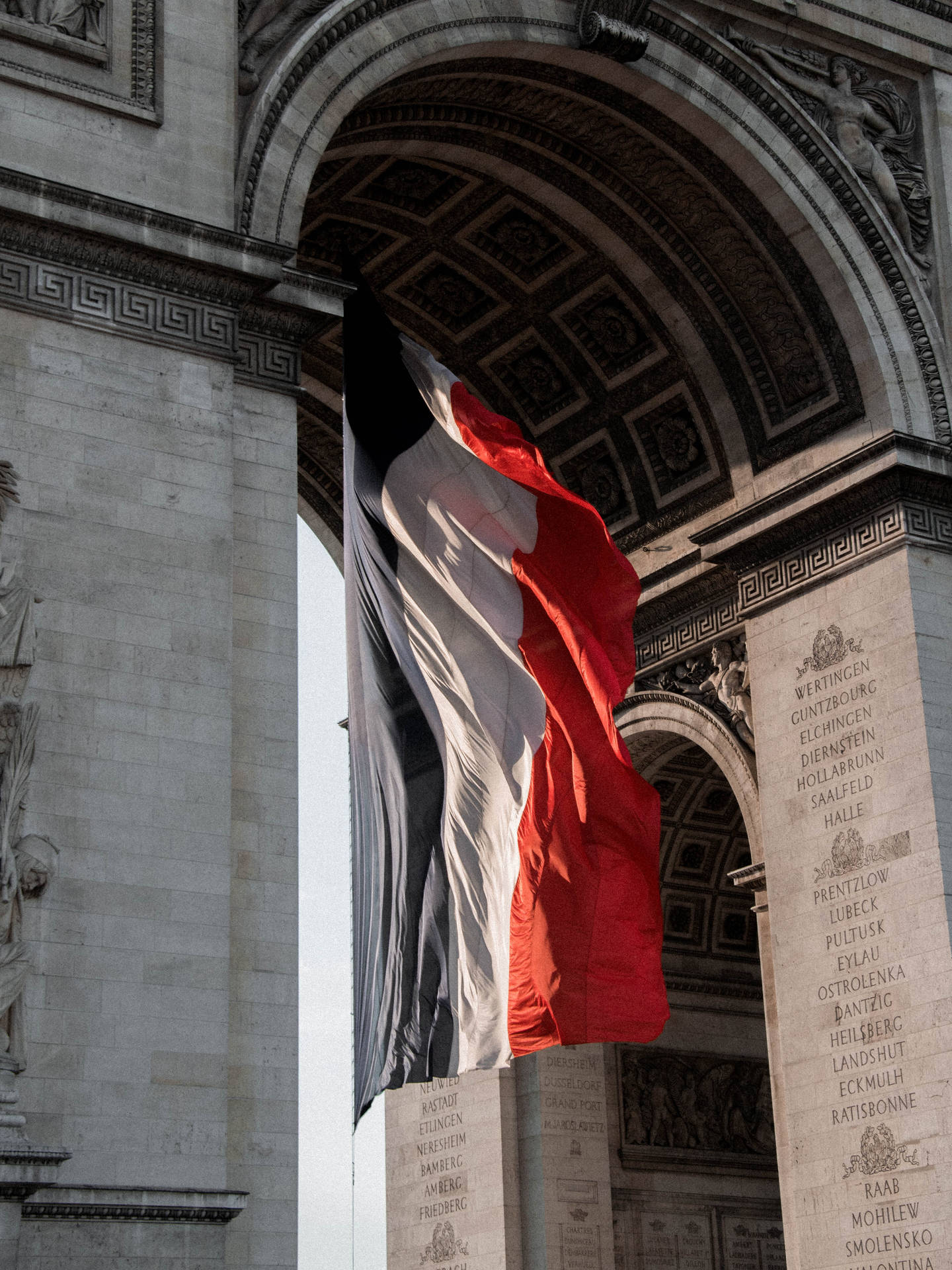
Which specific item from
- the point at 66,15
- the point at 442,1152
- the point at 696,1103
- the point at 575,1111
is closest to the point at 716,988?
the point at 696,1103

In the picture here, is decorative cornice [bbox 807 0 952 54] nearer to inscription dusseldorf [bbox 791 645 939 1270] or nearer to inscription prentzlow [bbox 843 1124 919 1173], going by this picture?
inscription dusseldorf [bbox 791 645 939 1270]

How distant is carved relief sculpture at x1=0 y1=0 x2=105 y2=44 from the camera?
696 inches

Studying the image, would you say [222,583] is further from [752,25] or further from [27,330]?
[752,25]

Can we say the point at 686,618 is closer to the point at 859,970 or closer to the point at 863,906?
the point at 863,906

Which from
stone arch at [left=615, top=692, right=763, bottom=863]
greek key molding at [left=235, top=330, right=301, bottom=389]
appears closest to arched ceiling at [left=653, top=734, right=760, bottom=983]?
stone arch at [left=615, top=692, right=763, bottom=863]

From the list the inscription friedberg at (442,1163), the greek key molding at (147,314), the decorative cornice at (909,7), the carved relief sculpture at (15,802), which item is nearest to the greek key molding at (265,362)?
the greek key molding at (147,314)

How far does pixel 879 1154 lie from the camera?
20547 millimetres

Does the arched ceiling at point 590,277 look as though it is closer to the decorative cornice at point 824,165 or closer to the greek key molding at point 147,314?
the decorative cornice at point 824,165

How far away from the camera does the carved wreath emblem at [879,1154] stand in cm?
2030

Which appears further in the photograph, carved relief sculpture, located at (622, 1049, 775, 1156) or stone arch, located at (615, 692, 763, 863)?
carved relief sculpture, located at (622, 1049, 775, 1156)

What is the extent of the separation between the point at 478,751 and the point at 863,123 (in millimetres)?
10973

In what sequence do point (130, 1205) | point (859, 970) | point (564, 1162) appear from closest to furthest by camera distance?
point (130, 1205)
point (859, 970)
point (564, 1162)

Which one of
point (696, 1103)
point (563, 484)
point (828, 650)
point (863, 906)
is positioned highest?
point (563, 484)

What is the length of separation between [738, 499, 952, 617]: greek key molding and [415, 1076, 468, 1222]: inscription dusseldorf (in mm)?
7635
